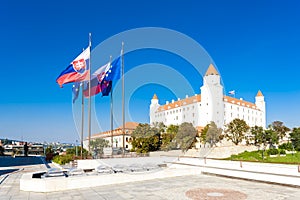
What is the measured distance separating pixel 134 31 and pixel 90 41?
316 centimetres

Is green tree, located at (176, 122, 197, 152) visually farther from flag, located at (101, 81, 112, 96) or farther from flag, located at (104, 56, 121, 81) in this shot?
flag, located at (104, 56, 121, 81)

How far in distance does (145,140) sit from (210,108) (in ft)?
162

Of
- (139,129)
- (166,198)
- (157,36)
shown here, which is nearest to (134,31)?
(157,36)

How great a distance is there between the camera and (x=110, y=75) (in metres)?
19.1

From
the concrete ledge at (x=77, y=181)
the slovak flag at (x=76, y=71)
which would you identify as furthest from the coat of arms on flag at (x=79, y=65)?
the concrete ledge at (x=77, y=181)

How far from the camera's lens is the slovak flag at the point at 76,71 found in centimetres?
1781

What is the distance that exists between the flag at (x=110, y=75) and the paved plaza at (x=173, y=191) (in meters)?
9.04

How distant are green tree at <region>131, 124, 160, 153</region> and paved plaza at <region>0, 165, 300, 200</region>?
21585mm

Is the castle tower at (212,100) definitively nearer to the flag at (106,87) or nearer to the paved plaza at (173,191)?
the flag at (106,87)

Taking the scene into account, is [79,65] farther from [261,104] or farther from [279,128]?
[261,104]

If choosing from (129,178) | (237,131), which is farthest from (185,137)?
(129,178)

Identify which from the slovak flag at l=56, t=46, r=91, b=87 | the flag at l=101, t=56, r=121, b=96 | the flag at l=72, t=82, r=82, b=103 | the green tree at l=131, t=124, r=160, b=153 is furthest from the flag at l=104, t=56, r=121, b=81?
the green tree at l=131, t=124, r=160, b=153

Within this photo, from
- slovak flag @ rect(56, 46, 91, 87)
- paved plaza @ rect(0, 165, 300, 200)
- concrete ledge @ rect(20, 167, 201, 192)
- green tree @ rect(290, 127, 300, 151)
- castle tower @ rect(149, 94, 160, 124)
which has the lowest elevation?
green tree @ rect(290, 127, 300, 151)

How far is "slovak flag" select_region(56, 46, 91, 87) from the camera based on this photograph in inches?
701
